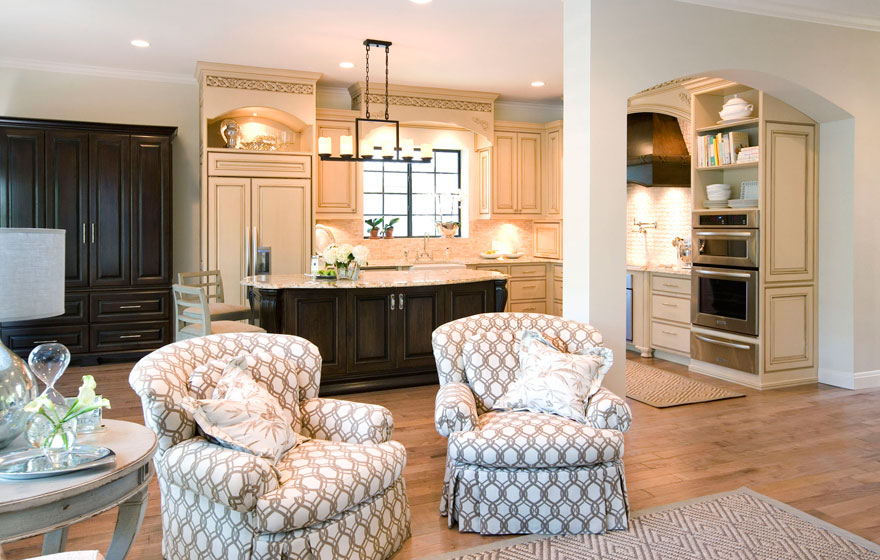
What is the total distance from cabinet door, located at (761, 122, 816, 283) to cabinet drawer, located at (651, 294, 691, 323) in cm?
94

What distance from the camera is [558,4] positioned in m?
4.71

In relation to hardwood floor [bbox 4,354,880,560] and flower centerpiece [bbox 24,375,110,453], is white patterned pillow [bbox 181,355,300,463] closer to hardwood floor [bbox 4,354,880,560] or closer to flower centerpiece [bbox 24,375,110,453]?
flower centerpiece [bbox 24,375,110,453]

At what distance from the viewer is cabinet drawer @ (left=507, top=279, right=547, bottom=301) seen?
794 cm

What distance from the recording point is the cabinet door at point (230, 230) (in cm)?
659

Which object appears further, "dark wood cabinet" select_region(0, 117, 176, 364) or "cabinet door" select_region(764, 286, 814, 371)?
"dark wood cabinet" select_region(0, 117, 176, 364)

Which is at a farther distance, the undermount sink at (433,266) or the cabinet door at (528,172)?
the cabinet door at (528,172)

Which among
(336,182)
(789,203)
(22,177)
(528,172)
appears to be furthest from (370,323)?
(528,172)

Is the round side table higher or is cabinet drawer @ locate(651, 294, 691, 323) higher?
cabinet drawer @ locate(651, 294, 691, 323)

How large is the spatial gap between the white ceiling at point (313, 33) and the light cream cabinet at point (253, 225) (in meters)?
1.17

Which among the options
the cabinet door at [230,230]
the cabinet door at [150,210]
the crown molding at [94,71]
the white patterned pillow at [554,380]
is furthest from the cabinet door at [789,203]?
the crown molding at [94,71]

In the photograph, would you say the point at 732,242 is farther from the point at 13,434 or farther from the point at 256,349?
the point at 13,434

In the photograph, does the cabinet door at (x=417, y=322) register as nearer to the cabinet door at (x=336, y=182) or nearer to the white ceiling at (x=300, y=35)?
the white ceiling at (x=300, y=35)

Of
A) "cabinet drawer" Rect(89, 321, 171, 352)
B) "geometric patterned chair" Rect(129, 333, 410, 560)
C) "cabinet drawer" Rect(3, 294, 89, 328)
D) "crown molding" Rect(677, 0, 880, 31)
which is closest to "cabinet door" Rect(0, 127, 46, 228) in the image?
"cabinet drawer" Rect(3, 294, 89, 328)

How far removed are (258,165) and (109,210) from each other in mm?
1416
